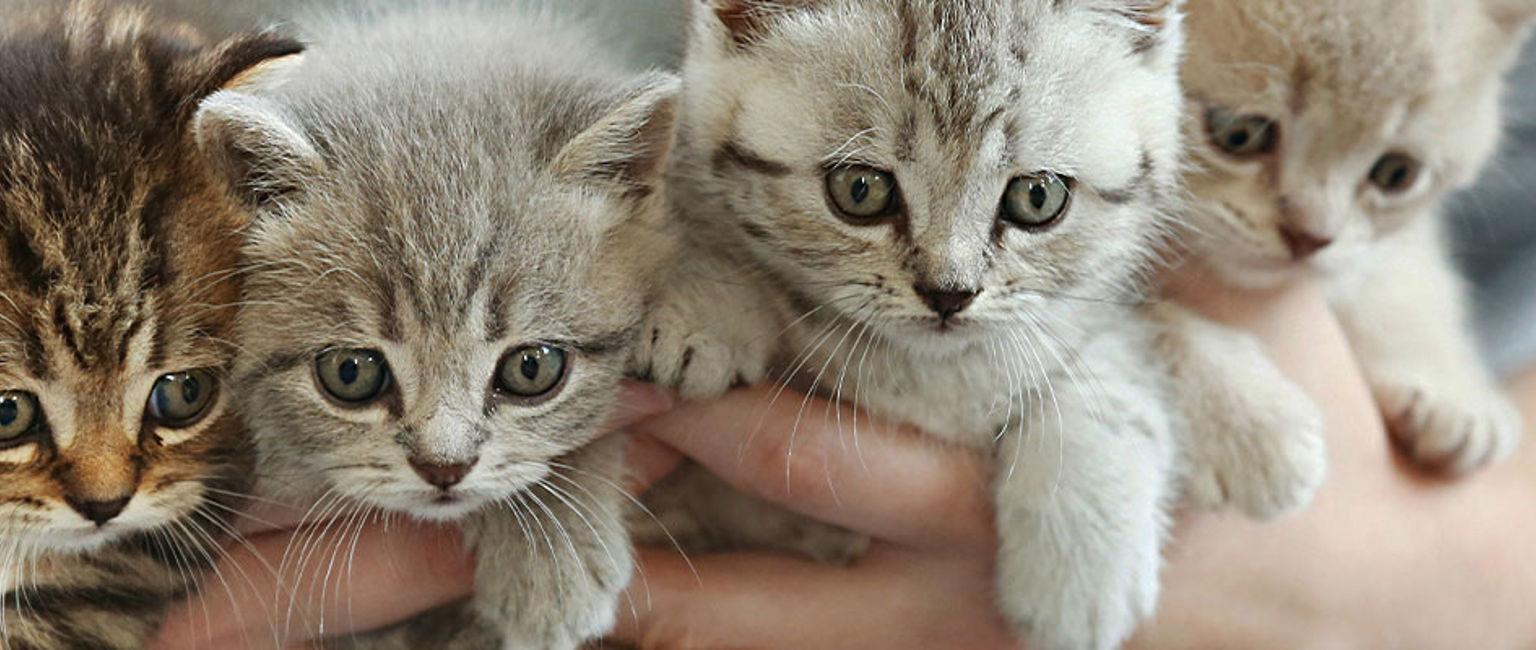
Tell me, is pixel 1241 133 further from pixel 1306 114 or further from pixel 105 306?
pixel 105 306

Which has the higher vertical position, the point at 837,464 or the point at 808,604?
the point at 837,464

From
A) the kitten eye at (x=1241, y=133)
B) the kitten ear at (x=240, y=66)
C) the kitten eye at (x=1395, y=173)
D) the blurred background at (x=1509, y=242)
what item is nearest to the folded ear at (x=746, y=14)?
the kitten ear at (x=240, y=66)

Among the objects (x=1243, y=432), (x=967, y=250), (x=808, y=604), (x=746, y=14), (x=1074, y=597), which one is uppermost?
(x=746, y=14)

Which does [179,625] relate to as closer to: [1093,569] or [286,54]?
[286,54]

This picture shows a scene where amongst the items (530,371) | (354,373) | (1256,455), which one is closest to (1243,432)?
(1256,455)

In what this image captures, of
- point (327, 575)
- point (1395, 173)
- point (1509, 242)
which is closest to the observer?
point (327, 575)

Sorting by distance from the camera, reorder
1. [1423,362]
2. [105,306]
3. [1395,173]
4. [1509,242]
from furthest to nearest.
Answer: [1509,242], [1423,362], [1395,173], [105,306]

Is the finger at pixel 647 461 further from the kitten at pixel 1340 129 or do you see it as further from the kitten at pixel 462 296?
the kitten at pixel 1340 129

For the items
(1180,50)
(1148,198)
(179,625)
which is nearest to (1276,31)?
(1180,50)
